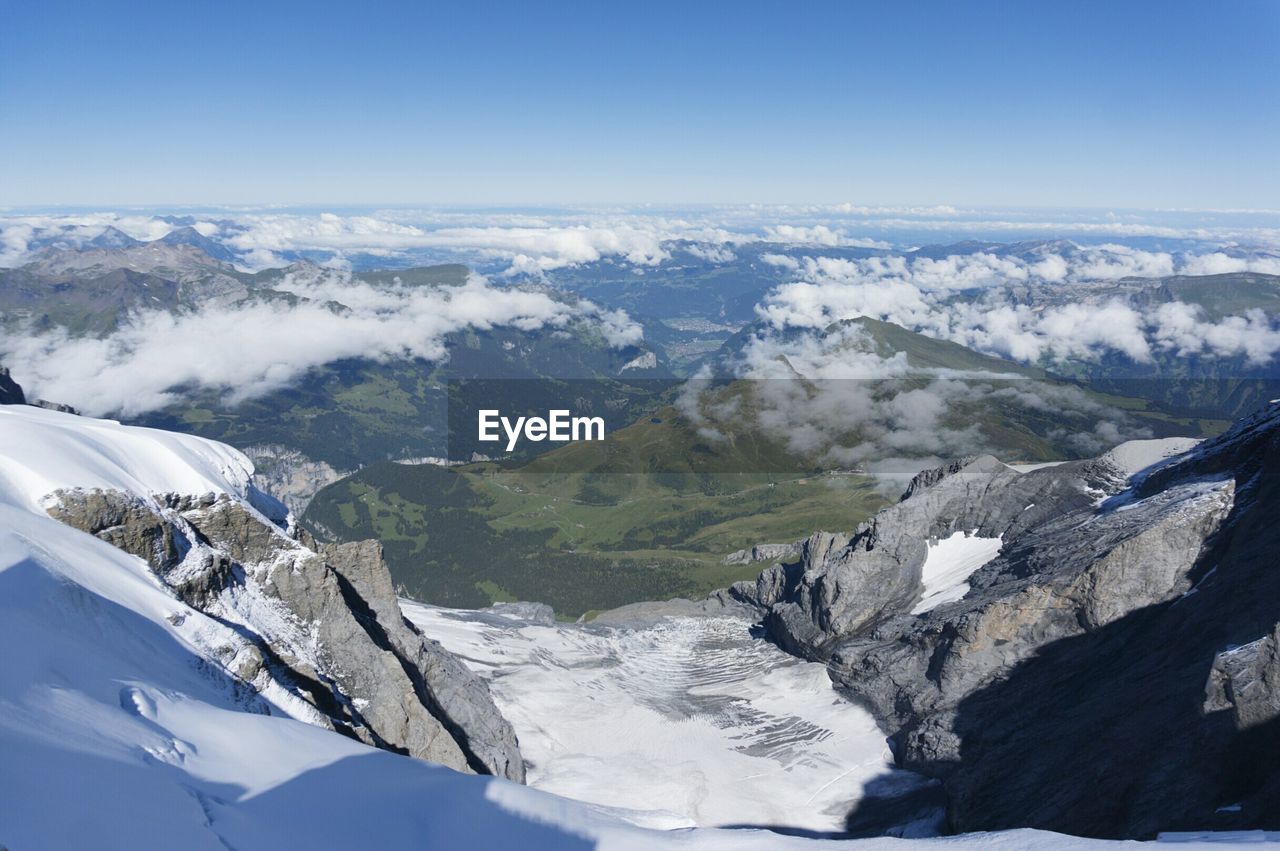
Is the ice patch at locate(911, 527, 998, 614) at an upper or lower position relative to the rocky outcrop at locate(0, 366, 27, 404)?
lower

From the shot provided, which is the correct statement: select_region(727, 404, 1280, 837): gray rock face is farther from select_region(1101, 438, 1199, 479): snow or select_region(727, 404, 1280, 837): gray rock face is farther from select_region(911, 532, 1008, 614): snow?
select_region(911, 532, 1008, 614): snow

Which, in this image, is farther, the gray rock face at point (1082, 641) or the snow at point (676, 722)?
the snow at point (676, 722)

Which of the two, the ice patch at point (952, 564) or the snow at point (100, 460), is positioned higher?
the snow at point (100, 460)

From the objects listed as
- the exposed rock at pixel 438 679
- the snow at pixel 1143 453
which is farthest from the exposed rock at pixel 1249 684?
the snow at pixel 1143 453

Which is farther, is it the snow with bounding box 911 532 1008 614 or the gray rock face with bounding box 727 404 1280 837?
the snow with bounding box 911 532 1008 614

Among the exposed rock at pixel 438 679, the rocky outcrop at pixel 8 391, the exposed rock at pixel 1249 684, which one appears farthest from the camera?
the rocky outcrop at pixel 8 391

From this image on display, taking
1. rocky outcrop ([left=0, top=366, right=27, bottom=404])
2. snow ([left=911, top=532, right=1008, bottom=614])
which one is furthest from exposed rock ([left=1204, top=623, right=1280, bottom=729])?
rocky outcrop ([left=0, top=366, right=27, bottom=404])

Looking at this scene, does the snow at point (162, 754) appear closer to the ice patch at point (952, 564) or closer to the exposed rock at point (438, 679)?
the exposed rock at point (438, 679)

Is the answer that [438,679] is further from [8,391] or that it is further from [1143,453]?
[1143,453]
